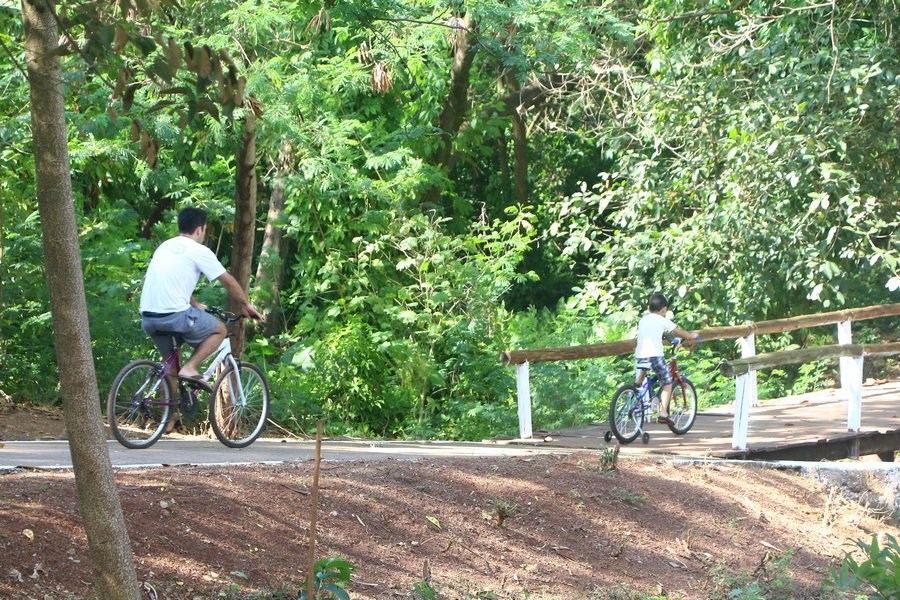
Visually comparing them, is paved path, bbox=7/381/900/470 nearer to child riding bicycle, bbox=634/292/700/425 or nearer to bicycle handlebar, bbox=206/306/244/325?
child riding bicycle, bbox=634/292/700/425

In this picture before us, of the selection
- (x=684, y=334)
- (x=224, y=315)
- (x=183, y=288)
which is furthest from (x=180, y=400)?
(x=684, y=334)

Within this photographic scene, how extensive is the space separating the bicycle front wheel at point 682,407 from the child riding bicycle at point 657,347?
1.30ft

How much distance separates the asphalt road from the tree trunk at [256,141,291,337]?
20.2 ft

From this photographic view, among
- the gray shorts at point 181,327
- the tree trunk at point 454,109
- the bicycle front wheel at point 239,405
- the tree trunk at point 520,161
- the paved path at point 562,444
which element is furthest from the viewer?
the tree trunk at point 520,161

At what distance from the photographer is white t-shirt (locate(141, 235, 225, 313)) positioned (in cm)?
970

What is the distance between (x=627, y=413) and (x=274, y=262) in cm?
768

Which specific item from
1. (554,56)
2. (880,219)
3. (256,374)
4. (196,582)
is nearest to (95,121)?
(256,374)

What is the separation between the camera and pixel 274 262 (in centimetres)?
1828

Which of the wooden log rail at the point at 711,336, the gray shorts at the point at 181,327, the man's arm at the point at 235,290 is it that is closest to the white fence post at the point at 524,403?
the wooden log rail at the point at 711,336

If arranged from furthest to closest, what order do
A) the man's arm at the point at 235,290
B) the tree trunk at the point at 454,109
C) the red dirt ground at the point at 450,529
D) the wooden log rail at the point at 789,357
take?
1. the tree trunk at the point at 454,109
2. the wooden log rail at the point at 789,357
3. the man's arm at the point at 235,290
4. the red dirt ground at the point at 450,529

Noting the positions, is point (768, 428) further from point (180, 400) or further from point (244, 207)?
point (180, 400)

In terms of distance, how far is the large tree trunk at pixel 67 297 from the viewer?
4.40 metres

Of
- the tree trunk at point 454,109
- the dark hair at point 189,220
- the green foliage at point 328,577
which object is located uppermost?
the tree trunk at point 454,109

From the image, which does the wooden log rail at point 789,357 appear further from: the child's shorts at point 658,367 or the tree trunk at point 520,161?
the tree trunk at point 520,161
